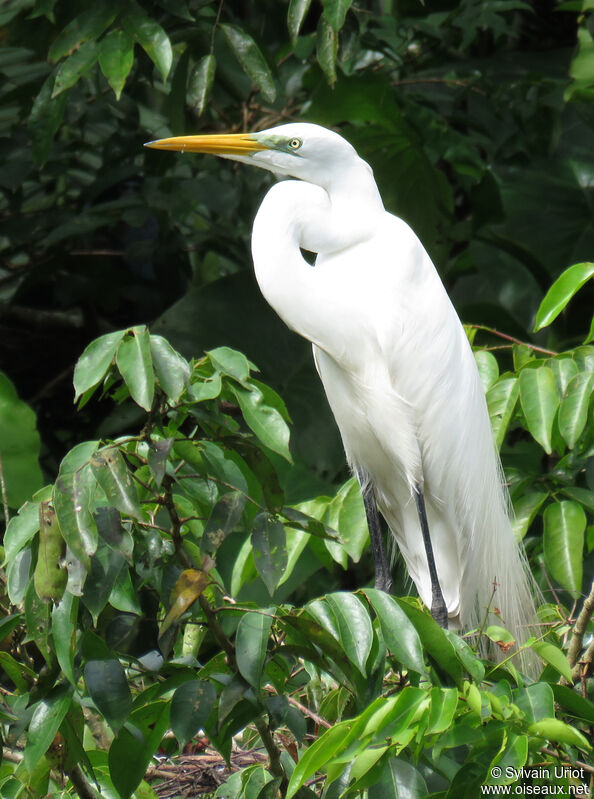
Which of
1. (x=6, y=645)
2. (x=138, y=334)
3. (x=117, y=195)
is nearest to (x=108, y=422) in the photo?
(x=117, y=195)

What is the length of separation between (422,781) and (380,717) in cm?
11

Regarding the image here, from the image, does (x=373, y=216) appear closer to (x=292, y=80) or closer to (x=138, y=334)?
(x=138, y=334)

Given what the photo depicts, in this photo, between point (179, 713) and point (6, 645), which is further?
point (6, 645)

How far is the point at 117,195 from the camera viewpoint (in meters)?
3.53

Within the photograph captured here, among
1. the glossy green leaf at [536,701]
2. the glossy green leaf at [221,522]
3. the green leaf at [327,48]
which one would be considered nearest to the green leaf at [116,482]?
the glossy green leaf at [221,522]

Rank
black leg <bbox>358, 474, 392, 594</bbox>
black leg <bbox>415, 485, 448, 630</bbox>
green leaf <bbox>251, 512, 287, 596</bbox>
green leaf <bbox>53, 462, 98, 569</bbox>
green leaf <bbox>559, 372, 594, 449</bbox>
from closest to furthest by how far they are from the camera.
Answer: green leaf <bbox>53, 462, 98, 569</bbox> → green leaf <bbox>251, 512, 287, 596</bbox> → green leaf <bbox>559, 372, 594, 449</bbox> → black leg <bbox>415, 485, 448, 630</bbox> → black leg <bbox>358, 474, 392, 594</bbox>

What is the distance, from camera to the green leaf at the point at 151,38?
6.31 ft

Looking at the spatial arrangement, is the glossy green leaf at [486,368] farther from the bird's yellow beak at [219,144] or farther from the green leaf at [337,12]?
the green leaf at [337,12]

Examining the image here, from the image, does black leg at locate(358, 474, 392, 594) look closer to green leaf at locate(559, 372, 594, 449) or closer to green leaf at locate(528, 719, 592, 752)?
green leaf at locate(559, 372, 594, 449)

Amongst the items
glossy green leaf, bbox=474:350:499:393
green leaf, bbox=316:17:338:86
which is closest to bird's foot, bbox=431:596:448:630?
glossy green leaf, bbox=474:350:499:393

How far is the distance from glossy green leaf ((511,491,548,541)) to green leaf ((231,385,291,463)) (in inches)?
25.4

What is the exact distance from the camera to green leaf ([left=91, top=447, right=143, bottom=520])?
1039 mm

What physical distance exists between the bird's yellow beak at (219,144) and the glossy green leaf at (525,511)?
73 cm

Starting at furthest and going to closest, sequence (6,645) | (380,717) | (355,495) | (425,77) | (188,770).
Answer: (425,77) → (355,495) → (188,770) → (6,645) → (380,717)
